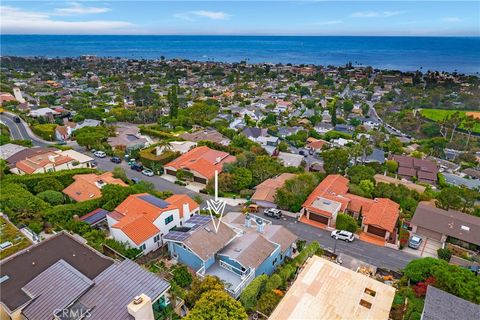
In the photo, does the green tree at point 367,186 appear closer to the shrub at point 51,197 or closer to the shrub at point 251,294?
the shrub at point 251,294

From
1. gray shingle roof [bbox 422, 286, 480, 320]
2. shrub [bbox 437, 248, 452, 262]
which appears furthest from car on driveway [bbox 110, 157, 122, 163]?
gray shingle roof [bbox 422, 286, 480, 320]

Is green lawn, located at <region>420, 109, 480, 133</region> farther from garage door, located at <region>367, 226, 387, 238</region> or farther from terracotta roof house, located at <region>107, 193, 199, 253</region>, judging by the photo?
terracotta roof house, located at <region>107, 193, 199, 253</region>

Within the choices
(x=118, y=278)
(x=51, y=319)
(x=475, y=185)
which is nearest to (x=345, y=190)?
(x=475, y=185)

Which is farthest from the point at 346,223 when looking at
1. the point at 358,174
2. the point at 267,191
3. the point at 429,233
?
the point at 358,174

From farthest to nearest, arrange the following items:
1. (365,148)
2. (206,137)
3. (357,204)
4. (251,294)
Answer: (206,137) → (365,148) → (357,204) → (251,294)

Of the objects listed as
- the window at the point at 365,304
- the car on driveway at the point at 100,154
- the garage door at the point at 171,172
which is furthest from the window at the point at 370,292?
the car on driveway at the point at 100,154

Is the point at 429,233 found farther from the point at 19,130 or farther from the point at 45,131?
the point at 19,130

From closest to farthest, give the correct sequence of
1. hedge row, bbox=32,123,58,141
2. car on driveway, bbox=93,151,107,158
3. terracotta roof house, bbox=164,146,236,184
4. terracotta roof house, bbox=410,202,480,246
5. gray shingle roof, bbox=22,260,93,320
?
1. gray shingle roof, bbox=22,260,93,320
2. terracotta roof house, bbox=410,202,480,246
3. terracotta roof house, bbox=164,146,236,184
4. car on driveway, bbox=93,151,107,158
5. hedge row, bbox=32,123,58,141

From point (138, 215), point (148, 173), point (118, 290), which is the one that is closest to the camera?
point (118, 290)

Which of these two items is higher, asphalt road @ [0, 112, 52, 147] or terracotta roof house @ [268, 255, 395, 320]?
terracotta roof house @ [268, 255, 395, 320]
